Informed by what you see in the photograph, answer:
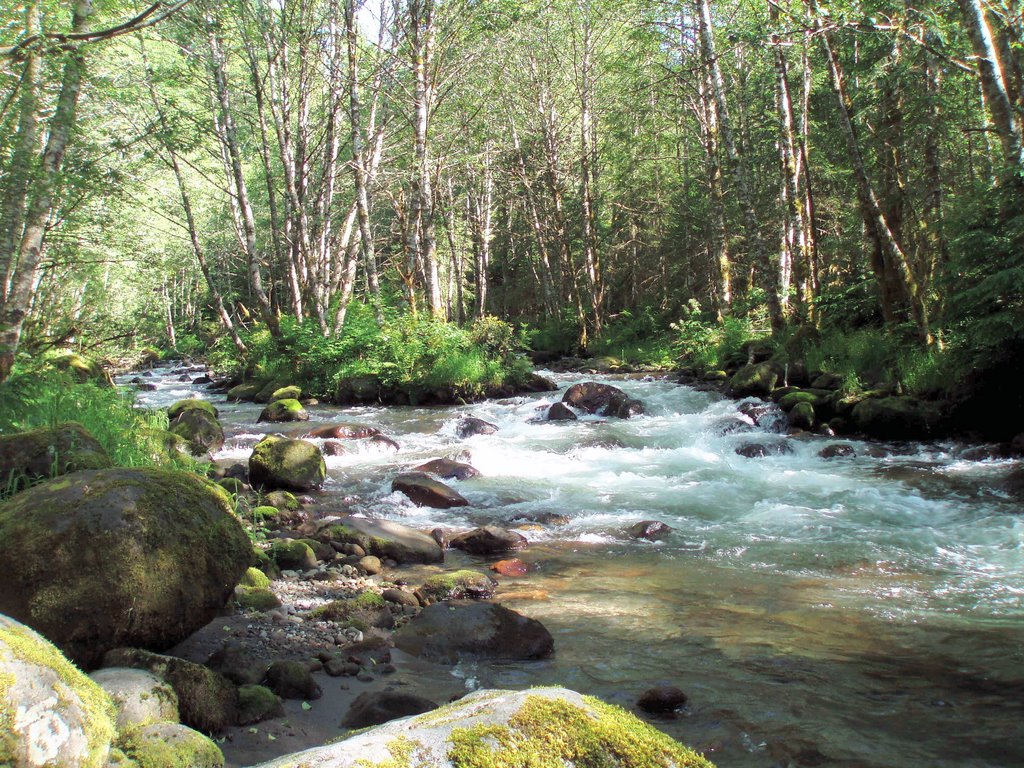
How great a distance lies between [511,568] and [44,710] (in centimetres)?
486

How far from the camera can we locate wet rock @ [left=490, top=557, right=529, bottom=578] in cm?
653

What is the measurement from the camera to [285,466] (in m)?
9.51

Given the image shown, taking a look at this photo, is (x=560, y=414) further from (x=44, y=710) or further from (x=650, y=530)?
(x=44, y=710)

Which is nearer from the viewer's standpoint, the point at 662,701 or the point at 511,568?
the point at 662,701

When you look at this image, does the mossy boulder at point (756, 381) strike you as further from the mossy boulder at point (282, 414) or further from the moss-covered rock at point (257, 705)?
the moss-covered rock at point (257, 705)

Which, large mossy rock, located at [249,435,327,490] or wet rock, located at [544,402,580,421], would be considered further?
wet rock, located at [544,402,580,421]

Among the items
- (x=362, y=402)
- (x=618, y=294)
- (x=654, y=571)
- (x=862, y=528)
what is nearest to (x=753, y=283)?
(x=618, y=294)

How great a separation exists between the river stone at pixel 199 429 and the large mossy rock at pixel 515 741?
10.4m

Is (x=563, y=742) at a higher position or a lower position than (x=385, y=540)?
higher

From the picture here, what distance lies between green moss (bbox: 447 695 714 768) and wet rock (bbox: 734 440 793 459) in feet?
32.5

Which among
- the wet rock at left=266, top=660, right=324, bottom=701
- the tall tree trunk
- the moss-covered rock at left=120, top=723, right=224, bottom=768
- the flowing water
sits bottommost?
the flowing water

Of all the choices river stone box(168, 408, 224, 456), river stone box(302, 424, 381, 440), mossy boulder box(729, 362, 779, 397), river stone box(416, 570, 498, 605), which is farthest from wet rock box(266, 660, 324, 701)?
mossy boulder box(729, 362, 779, 397)

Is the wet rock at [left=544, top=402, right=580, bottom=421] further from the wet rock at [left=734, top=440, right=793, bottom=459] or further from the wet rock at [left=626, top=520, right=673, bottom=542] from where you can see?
the wet rock at [left=626, top=520, right=673, bottom=542]

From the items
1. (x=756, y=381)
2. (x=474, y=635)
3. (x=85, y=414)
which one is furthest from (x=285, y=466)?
(x=756, y=381)
